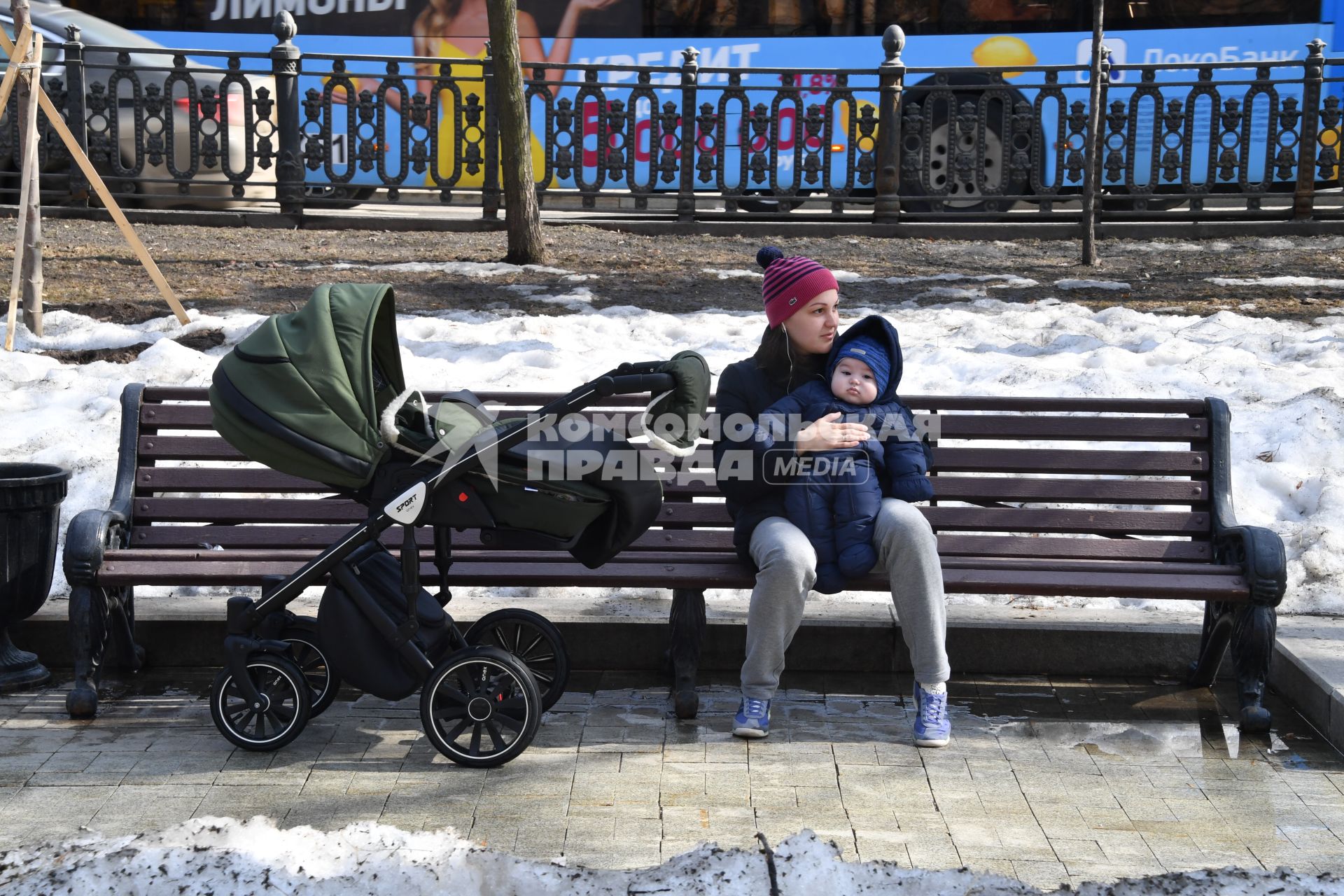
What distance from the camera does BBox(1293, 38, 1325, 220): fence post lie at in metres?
13.1

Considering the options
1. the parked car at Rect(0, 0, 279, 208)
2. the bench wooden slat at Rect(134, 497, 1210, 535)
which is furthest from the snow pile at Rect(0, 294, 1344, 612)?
the parked car at Rect(0, 0, 279, 208)

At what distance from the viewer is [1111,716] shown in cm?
462

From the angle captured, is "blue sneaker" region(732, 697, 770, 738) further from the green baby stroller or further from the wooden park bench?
the green baby stroller

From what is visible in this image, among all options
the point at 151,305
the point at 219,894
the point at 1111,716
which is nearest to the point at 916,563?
the point at 1111,716

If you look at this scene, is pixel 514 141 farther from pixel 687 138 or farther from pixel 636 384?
pixel 636 384

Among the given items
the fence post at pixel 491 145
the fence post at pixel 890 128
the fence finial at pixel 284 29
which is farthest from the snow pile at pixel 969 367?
the fence finial at pixel 284 29

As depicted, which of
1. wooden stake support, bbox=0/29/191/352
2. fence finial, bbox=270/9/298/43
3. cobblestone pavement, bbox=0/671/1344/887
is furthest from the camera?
fence finial, bbox=270/9/298/43

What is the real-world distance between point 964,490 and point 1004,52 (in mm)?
11991

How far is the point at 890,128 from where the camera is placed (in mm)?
13555

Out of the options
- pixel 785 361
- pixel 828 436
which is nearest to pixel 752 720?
pixel 828 436

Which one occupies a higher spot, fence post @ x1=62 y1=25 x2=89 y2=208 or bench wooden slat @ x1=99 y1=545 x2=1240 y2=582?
fence post @ x1=62 y1=25 x2=89 y2=208

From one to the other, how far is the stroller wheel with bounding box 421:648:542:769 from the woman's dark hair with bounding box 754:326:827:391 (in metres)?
1.30

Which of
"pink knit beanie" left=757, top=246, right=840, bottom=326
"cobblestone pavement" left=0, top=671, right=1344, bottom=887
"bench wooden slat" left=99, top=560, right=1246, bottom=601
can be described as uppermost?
"pink knit beanie" left=757, top=246, right=840, bottom=326

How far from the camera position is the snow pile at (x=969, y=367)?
626 centimetres
